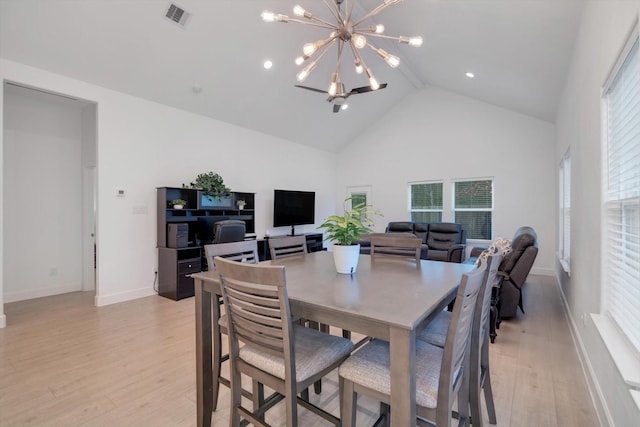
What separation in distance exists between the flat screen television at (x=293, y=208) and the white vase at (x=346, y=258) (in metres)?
4.69

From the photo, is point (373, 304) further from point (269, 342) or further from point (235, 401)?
point (235, 401)

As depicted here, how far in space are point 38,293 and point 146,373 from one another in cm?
361

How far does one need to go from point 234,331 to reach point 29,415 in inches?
64.9

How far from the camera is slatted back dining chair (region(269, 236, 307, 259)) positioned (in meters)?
2.60

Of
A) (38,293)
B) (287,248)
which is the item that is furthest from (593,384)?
(38,293)

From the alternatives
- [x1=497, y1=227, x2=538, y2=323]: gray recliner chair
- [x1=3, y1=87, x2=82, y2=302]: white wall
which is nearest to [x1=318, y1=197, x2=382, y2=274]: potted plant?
[x1=497, y1=227, x2=538, y2=323]: gray recliner chair

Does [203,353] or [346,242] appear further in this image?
[346,242]

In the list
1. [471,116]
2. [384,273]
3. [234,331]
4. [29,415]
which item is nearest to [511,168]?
[471,116]

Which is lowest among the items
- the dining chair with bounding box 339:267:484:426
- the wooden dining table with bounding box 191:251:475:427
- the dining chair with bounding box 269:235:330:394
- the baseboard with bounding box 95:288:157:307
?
the baseboard with bounding box 95:288:157:307

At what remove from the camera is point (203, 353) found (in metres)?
1.77

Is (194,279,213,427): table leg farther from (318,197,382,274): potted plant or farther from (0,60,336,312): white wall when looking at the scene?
(0,60,336,312): white wall

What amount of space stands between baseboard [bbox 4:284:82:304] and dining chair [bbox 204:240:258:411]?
4243mm

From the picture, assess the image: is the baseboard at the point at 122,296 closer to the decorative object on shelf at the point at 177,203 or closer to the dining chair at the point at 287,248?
the decorative object on shelf at the point at 177,203

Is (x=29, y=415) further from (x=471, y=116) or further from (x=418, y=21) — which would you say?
(x=471, y=116)
